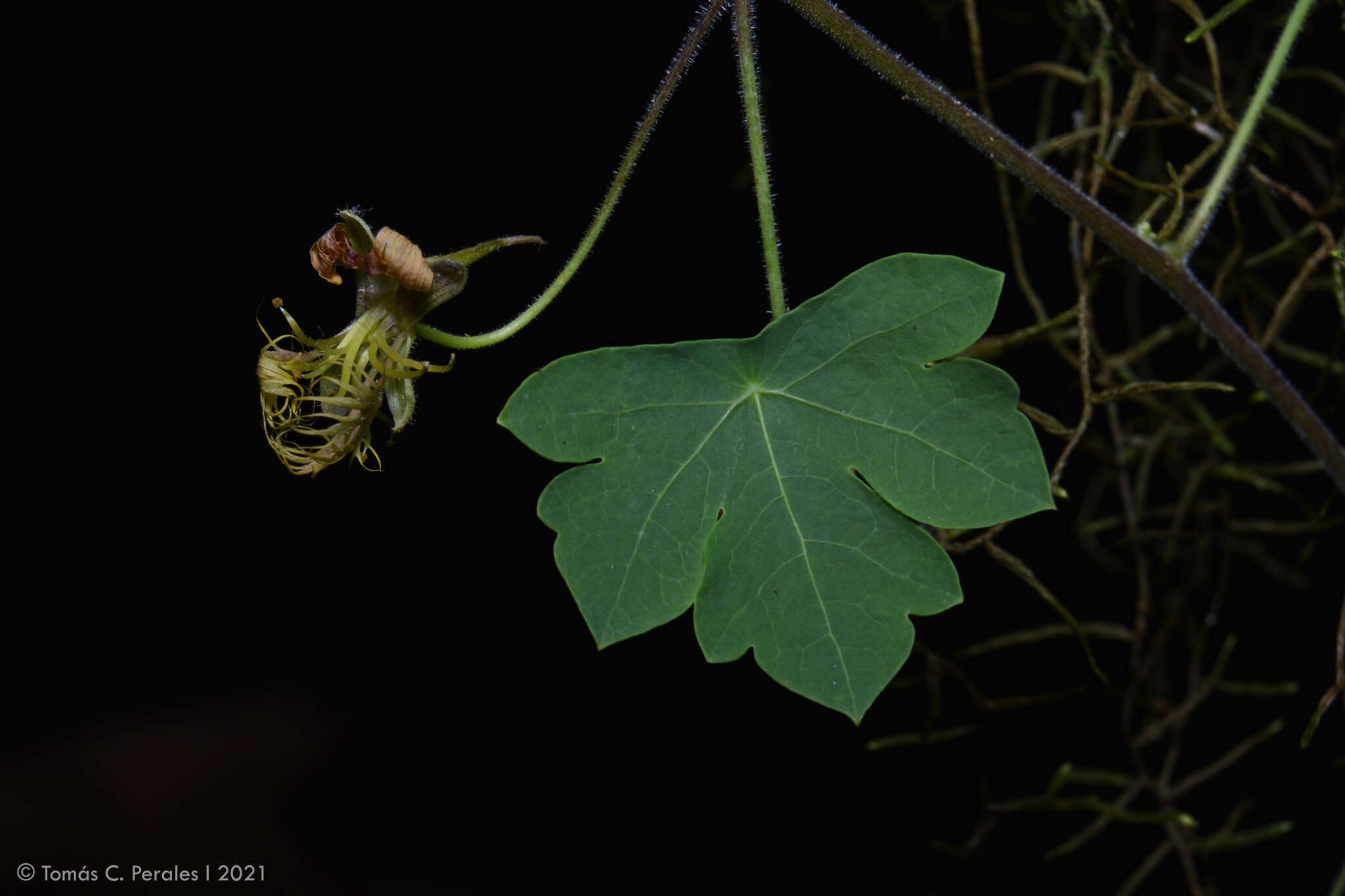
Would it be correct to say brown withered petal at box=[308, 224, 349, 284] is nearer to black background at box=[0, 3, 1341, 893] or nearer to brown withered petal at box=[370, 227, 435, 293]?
brown withered petal at box=[370, 227, 435, 293]

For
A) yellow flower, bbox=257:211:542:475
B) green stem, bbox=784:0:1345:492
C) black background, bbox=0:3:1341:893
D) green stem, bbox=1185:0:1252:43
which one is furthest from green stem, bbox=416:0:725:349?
green stem, bbox=1185:0:1252:43

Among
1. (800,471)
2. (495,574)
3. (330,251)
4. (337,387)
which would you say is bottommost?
(495,574)

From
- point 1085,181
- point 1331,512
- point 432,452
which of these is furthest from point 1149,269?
point 432,452

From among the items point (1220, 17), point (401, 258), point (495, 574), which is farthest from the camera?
point (495, 574)

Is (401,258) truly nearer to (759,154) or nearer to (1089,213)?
(759,154)

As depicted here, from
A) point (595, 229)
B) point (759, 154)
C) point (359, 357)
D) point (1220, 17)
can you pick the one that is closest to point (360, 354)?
point (359, 357)

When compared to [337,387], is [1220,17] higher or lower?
higher

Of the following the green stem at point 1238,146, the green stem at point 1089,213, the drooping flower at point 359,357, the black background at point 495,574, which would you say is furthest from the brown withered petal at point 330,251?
the green stem at point 1238,146

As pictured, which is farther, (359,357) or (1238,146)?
(1238,146)
